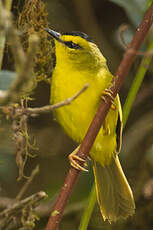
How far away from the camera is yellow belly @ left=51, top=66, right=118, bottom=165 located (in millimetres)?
1726

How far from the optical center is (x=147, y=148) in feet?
8.96

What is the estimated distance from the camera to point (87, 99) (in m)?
1.73

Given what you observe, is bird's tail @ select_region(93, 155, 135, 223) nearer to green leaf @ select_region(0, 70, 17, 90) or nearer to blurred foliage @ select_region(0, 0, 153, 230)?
blurred foliage @ select_region(0, 0, 153, 230)

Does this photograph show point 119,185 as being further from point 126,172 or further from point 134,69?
point 134,69

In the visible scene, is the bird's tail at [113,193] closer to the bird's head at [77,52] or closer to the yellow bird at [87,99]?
the yellow bird at [87,99]

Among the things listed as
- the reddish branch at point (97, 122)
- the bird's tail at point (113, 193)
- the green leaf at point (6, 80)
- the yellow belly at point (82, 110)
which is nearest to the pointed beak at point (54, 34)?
the yellow belly at point (82, 110)

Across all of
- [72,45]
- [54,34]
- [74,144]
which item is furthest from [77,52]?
[74,144]

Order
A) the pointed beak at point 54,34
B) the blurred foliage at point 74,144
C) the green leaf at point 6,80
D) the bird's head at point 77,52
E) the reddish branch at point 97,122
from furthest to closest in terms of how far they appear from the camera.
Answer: the blurred foliage at point 74,144
the bird's head at point 77,52
the pointed beak at point 54,34
the green leaf at point 6,80
the reddish branch at point 97,122

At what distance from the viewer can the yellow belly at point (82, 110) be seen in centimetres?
173

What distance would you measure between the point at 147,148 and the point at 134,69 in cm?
55

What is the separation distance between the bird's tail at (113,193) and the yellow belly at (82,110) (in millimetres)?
80

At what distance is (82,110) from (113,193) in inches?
17.2

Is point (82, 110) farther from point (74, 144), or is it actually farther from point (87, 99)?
point (74, 144)

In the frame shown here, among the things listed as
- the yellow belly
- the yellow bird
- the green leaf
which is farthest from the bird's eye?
the green leaf
